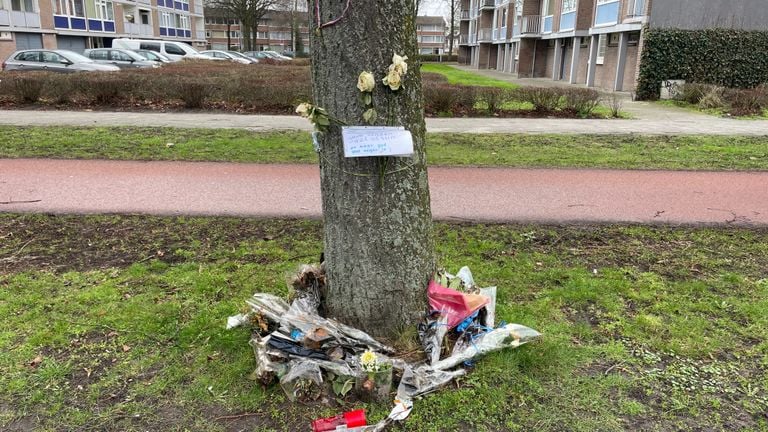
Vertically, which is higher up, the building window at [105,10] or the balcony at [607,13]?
the building window at [105,10]

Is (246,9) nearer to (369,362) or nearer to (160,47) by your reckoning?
(160,47)

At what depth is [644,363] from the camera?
121 inches

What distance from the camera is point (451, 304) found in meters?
3.17

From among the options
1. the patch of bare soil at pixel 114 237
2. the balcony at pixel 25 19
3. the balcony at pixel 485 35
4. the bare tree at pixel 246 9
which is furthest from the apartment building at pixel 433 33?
the patch of bare soil at pixel 114 237

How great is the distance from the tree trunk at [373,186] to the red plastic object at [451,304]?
2.1 inches

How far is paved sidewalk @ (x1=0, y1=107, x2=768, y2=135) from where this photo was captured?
1196 cm

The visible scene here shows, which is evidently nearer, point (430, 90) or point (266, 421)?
point (266, 421)

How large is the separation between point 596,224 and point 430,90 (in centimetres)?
909

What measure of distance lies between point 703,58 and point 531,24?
1771 centimetres

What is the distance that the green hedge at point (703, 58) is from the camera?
68.8 feet

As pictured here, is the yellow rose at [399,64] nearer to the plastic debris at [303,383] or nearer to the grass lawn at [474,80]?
the plastic debris at [303,383]

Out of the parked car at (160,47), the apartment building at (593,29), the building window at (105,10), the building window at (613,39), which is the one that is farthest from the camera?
the building window at (105,10)

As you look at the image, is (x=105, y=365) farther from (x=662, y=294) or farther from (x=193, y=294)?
(x=662, y=294)

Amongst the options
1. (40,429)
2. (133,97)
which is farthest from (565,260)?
(133,97)
